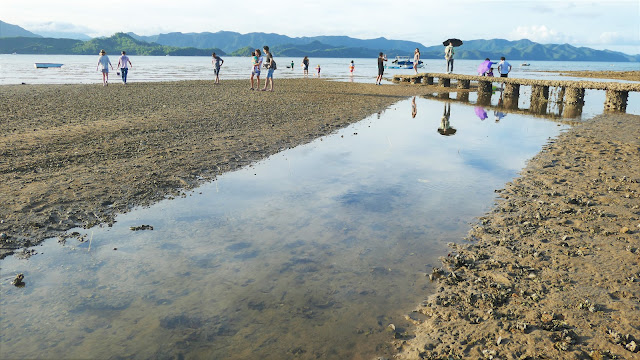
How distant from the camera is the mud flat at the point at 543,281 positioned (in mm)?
3789

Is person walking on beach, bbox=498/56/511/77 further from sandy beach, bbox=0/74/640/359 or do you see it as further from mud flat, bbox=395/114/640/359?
mud flat, bbox=395/114/640/359

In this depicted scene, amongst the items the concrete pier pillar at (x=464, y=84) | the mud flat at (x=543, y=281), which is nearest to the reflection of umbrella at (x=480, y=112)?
the mud flat at (x=543, y=281)

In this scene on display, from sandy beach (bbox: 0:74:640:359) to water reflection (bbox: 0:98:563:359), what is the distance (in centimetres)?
41

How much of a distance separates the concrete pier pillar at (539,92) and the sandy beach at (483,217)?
12.1 metres

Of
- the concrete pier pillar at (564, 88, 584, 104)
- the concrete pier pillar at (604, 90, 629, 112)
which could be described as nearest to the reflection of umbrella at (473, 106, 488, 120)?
the concrete pier pillar at (564, 88, 584, 104)

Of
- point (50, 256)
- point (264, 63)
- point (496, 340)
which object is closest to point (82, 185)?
point (50, 256)

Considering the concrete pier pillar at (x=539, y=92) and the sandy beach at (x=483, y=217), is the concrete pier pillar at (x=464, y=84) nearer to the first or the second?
the concrete pier pillar at (x=539, y=92)

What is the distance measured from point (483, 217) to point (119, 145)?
29.6 feet

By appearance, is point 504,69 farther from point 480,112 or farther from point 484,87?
point 480,112

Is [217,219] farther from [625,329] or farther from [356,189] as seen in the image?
[625,329]

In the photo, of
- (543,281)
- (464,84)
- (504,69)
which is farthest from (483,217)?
(464,84)

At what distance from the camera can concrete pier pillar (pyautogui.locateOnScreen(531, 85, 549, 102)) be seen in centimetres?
2745

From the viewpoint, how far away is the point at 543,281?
490 cm

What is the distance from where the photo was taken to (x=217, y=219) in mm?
6680
